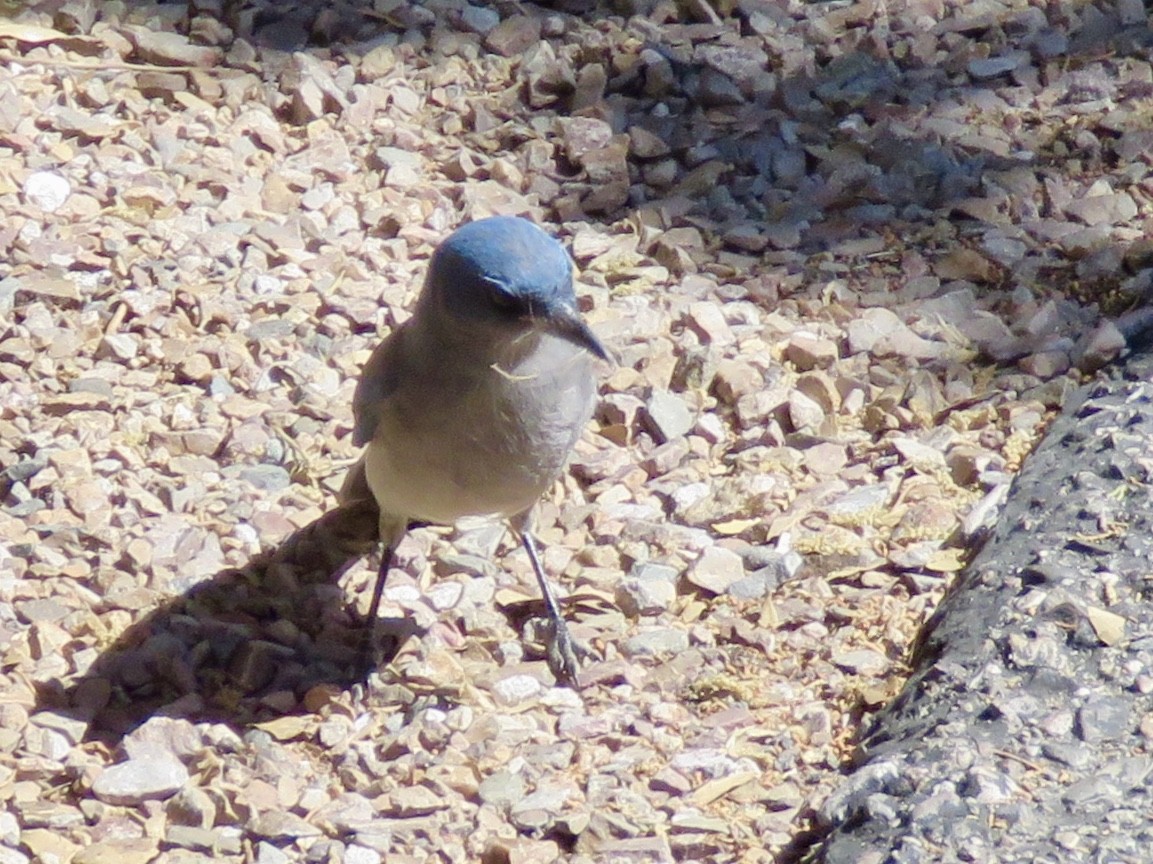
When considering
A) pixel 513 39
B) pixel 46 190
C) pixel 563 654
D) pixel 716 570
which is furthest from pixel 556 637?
pixel 513 39

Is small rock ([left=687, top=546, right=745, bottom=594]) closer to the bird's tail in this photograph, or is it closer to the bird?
the bird

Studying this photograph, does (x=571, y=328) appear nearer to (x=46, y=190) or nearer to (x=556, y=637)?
(x=556, y=637)

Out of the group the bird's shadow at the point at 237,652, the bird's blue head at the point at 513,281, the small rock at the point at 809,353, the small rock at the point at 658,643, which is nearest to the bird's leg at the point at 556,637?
the small rock at the point at 658,643

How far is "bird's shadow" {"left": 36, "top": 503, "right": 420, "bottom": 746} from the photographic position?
4.57 metres

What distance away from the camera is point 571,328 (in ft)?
14.0

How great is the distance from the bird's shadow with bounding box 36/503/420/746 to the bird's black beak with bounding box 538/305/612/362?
106 centimetres

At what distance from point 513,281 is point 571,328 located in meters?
0.18

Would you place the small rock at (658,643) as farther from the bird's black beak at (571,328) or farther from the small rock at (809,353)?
the small rock at (809,353)

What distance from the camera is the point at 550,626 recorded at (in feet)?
15.7

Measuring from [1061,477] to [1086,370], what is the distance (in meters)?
0.89

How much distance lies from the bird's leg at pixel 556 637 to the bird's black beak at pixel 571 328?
80 cm

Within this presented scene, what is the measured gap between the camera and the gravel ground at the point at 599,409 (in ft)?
14.0

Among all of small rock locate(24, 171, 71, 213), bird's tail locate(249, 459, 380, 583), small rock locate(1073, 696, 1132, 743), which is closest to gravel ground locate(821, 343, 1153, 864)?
small rock locate(1073, 696, 1132, 743)

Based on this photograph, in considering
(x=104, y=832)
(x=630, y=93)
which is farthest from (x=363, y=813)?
(x=630, y=93)
